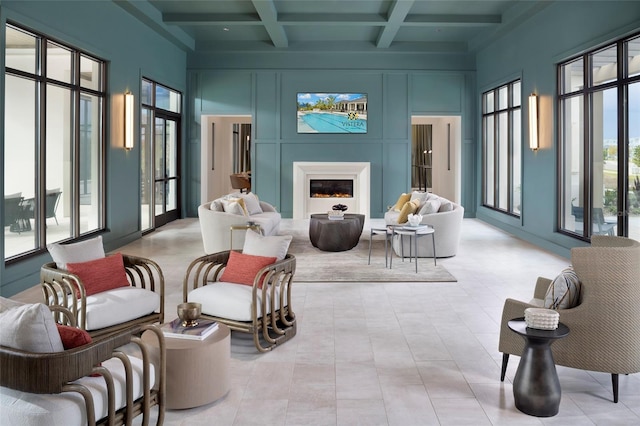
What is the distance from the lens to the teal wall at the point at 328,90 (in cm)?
1301

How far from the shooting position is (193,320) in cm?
355

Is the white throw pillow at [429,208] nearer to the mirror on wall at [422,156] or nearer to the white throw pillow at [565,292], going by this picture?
the white throw pillow at [565,292]

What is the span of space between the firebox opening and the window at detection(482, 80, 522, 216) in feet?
10.1

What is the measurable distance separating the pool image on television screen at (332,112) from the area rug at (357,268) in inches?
190

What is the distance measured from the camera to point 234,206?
329 inches

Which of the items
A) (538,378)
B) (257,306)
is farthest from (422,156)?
(538,378)

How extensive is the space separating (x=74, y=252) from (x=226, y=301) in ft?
4.08

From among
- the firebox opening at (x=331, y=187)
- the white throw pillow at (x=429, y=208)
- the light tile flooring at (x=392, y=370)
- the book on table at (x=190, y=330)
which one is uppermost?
the firebox opening at (x=331, y=187)

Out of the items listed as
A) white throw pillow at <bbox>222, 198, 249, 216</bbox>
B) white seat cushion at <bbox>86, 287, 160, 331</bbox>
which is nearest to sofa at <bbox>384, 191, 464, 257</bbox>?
white throw pillow at <bbox>222, 198, 249, 216</bbox>

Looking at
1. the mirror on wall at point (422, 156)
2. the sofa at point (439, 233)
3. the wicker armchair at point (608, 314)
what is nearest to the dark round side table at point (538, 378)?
the wicker armchair at point (608, 314)

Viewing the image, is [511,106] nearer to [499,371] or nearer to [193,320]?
[499,371]

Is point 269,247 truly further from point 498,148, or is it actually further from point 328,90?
point 328,90

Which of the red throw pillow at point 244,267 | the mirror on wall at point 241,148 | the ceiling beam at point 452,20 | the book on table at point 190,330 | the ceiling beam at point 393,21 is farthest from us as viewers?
the mirror on wall at point 241,148

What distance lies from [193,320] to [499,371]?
205 centimetres
